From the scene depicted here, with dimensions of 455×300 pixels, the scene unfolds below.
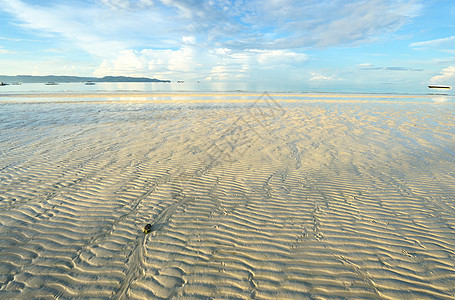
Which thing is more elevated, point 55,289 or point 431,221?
point 431,221

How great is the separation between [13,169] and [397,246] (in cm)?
1155

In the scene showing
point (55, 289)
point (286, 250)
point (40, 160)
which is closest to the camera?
point (55, 289)

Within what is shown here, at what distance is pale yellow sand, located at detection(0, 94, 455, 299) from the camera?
3.53m

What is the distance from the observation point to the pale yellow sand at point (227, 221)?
3531mm

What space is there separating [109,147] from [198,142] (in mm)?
4242

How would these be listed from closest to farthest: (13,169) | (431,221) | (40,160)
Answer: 1. (431,221)
2. (13,169)
3. (40,160)

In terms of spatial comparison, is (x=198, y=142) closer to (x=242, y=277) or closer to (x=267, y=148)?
(x=267, y=148)

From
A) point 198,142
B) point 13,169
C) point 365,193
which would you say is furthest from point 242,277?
point 13,169

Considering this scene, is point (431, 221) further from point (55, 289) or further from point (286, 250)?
point (55, 289)

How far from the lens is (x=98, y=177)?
722 cm

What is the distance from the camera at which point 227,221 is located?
5059 millimetres

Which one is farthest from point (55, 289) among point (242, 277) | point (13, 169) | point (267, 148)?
point (267, 148)

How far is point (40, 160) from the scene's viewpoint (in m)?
8.60

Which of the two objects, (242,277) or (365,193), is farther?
(365,193)
